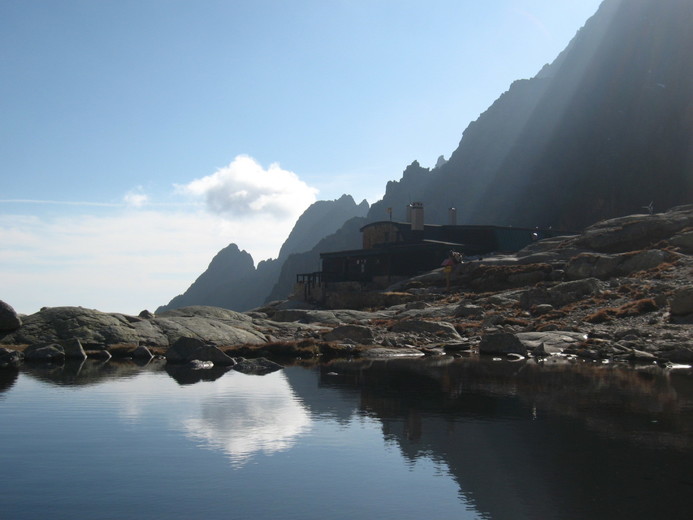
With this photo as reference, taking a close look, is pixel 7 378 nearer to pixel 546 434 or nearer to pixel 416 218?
pixel 546 434

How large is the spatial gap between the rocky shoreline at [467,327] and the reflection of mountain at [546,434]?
9.54m

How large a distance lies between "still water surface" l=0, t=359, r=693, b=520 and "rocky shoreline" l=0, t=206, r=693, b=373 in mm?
10525

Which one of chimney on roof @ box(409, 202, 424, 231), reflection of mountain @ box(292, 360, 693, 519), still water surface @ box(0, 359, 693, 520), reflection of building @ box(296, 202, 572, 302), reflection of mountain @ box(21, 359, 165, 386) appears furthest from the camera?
chimney on roof @ box(409, 202, 424, 231)

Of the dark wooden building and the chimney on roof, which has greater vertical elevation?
the chimney on roof

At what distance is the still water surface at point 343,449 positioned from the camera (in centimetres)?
1047

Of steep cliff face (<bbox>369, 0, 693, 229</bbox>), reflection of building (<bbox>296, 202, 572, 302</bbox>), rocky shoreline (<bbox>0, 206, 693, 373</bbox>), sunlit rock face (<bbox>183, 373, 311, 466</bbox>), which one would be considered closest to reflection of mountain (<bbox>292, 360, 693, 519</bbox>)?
sunlit rock face (<bbox>183, 373, 311, 466</bbox>)

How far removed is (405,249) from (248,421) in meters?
80.7

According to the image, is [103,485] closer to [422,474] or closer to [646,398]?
[422,474]

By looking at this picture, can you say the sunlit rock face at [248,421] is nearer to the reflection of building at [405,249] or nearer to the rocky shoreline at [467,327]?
the rocky shoreline at [467,327]

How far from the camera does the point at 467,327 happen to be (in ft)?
169

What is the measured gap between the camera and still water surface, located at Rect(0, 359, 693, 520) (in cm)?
1047

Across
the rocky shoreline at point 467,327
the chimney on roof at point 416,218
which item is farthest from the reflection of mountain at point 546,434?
the chimney on roof at point 416,218

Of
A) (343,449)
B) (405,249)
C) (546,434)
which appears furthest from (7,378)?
(405,249)

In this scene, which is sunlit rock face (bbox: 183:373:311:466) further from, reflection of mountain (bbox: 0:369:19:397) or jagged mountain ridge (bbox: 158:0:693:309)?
jagged mountain ridge (bbox: 158:0:693:309)
